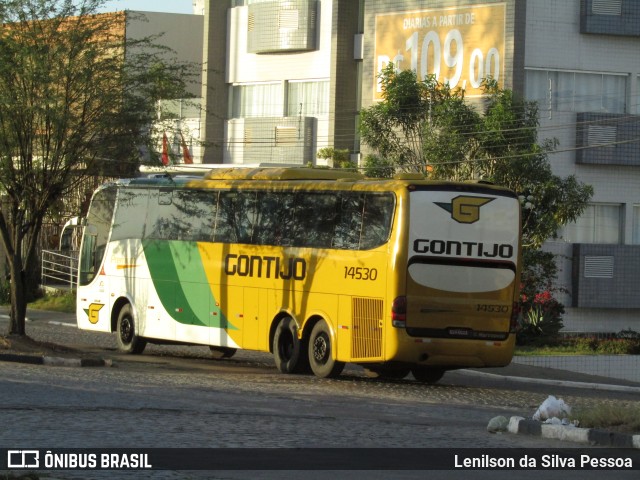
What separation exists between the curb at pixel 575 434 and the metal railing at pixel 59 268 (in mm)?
32519

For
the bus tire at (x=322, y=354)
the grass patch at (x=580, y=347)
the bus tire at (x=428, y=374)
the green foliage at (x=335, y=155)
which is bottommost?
the grass patch at (x=580, y=347)

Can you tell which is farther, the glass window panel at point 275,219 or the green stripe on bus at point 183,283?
the green stripe on bus at point 183,283

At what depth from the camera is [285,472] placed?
1148 cm

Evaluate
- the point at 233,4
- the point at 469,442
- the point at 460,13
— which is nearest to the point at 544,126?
the point at 460,13

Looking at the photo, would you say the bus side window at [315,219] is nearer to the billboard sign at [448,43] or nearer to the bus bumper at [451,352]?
the bus bumper at [451,352]

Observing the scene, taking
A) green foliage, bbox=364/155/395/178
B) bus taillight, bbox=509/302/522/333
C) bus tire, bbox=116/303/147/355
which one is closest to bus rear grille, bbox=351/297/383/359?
bus taillight, bbox=509/302/522/333

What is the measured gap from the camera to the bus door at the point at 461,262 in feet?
70.9

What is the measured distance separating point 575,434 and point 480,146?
67.6 ft

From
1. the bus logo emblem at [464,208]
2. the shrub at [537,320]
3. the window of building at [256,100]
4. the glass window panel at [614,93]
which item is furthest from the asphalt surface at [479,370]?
the window of building at [256,100]

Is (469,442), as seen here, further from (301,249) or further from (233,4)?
(233,4)

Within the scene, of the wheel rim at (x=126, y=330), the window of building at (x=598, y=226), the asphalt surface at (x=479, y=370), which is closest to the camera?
the asphalt surface at (x=479, y=370)

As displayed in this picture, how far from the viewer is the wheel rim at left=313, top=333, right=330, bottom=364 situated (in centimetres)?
2294

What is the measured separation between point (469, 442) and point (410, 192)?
8121mm

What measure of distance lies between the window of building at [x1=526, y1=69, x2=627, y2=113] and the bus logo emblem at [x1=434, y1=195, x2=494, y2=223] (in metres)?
17.3
